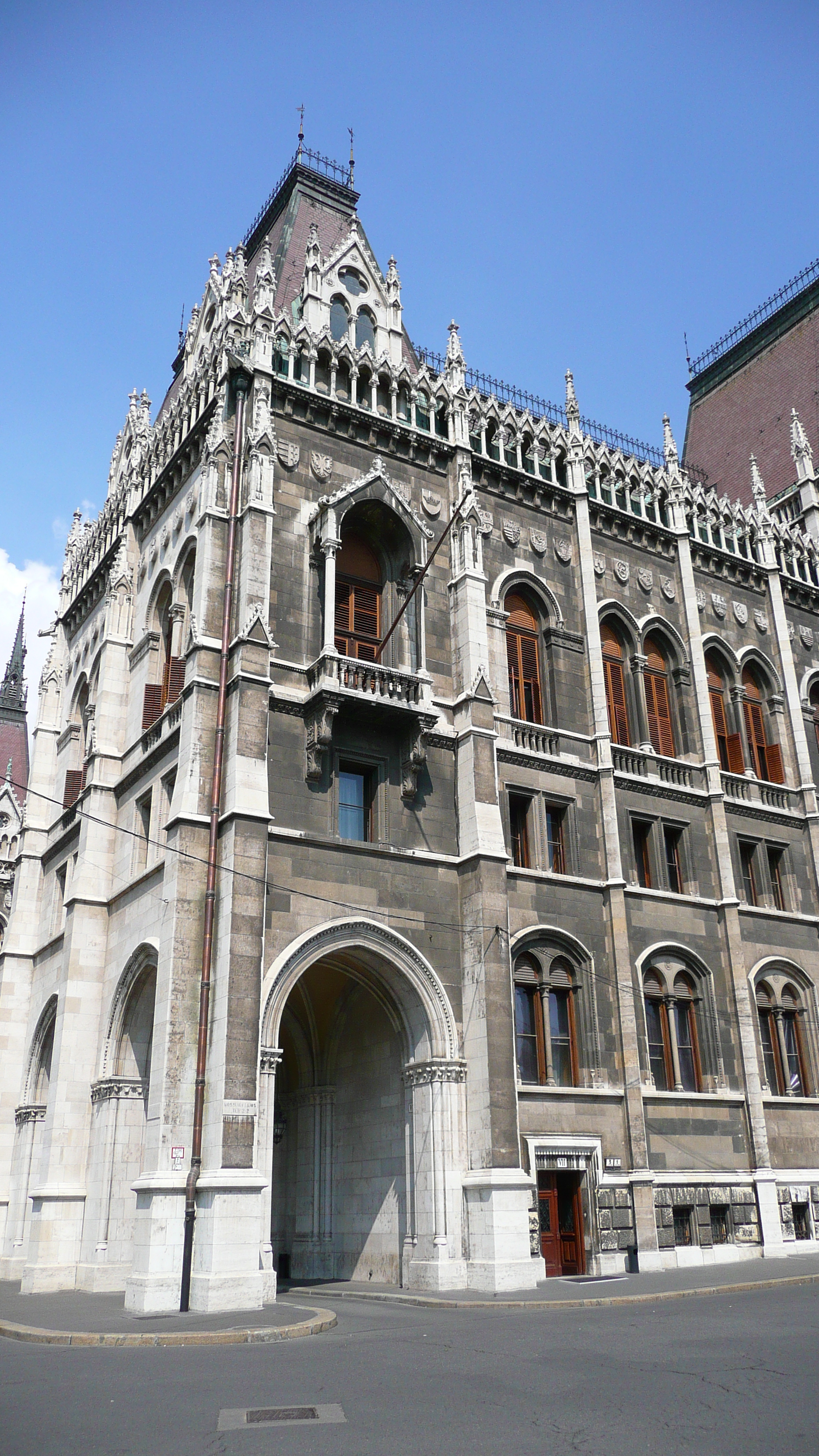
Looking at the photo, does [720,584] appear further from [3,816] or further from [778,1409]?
[3,816]

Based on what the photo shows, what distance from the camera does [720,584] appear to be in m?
37.4

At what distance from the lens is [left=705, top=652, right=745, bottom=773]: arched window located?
116 feet

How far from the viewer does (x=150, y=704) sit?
29.8 m

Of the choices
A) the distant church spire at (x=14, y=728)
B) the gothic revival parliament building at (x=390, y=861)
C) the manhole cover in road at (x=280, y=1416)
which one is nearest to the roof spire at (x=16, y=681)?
the distant church spire at (x=14, y=728)

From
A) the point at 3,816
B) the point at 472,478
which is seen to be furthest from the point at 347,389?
the point at 3,816

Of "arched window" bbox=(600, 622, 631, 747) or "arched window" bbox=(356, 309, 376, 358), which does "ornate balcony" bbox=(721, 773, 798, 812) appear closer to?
"arched window" bbox=(600, 622, 631, 747)

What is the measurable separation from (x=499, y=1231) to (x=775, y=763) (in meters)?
19.1

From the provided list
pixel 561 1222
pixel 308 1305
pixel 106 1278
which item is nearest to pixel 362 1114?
pixel 561 1222

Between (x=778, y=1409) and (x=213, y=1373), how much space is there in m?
6.65

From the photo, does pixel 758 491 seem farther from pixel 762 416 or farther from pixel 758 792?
pixel 758 792

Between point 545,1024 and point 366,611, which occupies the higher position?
point 366,611

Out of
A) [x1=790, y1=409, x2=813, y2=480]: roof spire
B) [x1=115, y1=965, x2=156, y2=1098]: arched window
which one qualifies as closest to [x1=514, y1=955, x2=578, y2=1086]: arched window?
[x1=115, y1=965, x2=156, y2=1098]: arched window

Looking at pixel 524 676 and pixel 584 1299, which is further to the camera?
pixel 524 676

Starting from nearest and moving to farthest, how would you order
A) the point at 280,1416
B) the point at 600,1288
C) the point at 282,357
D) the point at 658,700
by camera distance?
the point at 280,1416
the point at 600,1288
the point at 282,357
the point at 658,700
